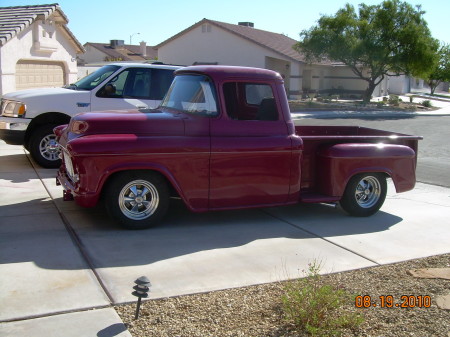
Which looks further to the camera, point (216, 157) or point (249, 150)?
point (249, 150)

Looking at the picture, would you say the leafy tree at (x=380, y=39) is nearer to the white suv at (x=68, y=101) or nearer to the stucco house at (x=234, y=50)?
the stucco house at (x=234, y=50)

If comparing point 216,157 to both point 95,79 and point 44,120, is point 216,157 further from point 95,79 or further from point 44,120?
point 95,79

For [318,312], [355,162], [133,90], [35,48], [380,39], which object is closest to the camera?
[318,312]

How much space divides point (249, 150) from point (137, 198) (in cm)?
153

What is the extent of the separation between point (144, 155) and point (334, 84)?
150 feet

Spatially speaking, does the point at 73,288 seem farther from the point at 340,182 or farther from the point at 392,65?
the point at 392,65

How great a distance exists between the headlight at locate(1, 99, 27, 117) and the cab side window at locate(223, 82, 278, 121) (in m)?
4.67

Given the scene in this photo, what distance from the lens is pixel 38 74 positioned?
64.0 ft

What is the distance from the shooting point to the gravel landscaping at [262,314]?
13.9ft

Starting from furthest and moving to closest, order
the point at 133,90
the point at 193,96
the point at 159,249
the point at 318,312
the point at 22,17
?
the point at 22,17
the point at 133,90
the point at 193,96
the point at 159,249
the point at 318,312

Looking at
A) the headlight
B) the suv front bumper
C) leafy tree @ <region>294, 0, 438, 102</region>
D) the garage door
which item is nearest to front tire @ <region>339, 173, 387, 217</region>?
the suv front bumper

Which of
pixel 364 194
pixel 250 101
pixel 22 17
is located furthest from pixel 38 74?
pixel 364 194

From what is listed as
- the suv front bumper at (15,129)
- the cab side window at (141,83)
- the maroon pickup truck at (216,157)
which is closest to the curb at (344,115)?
the cab side window at (141,83)

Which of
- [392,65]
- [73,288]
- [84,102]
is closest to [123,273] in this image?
[73,288]
